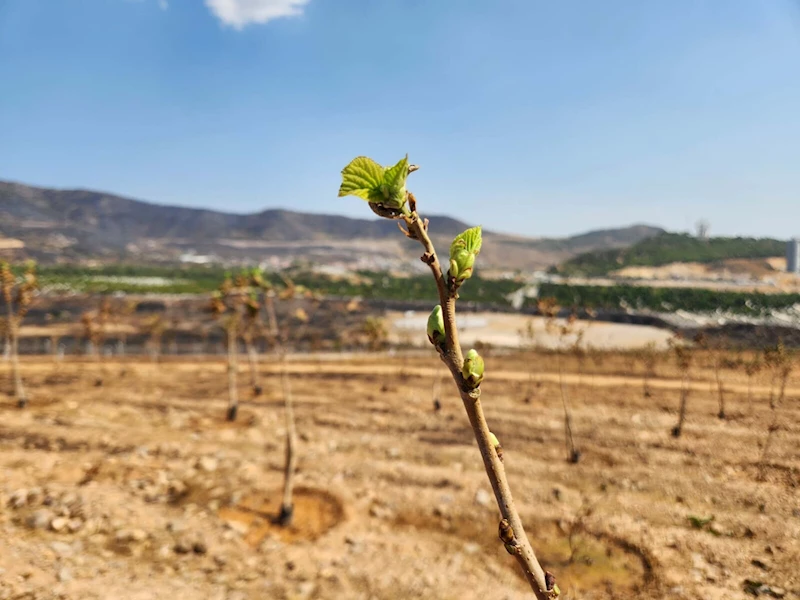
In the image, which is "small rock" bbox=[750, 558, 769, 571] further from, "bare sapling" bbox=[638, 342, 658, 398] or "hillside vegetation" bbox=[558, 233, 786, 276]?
"hillside vegetation" bbox=[558, 233, 786, 276]

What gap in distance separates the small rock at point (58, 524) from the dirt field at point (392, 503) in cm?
11

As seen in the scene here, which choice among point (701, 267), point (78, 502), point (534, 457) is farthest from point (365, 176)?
point (701, 267)

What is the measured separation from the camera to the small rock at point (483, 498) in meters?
13.0

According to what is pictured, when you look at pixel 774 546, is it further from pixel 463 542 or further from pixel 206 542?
pixel 206 542

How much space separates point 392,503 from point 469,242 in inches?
504

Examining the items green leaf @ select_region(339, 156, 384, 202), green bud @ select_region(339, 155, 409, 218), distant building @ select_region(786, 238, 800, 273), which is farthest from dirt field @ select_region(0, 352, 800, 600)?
distant building @ select_region(786, 238, 800, 273)

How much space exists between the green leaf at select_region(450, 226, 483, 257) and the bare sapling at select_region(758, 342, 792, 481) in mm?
7122

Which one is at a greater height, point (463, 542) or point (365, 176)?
point (365, 176)

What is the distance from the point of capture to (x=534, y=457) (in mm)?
16391

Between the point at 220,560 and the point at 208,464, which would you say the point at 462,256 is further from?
the point at 208,464

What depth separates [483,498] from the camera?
43.1 ft

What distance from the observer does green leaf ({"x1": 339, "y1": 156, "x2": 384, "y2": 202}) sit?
7.45 ft

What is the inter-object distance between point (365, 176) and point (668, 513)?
1064cm

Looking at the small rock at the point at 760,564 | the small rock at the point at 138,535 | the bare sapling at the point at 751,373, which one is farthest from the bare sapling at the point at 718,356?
the small rock at the point at 138,535
